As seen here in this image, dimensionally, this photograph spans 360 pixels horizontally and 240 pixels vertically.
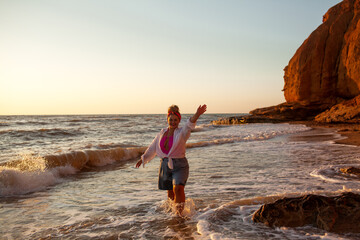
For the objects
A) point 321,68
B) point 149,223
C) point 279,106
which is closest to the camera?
point 149,223

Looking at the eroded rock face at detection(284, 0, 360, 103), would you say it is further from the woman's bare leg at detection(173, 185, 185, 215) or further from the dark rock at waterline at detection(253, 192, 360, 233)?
the woman's bare leg at detection(173, 185, 185, 215)

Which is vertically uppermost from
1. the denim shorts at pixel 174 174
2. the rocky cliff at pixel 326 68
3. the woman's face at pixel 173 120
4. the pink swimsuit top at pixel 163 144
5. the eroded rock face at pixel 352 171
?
the rocky cliff at pixel 326 68

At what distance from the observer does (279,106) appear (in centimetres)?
3597

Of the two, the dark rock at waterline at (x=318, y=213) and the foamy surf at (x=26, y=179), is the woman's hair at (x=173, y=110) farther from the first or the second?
the foamy surf at (x=26, y=179)

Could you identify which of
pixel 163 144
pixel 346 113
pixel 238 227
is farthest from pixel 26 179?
pixel 346 113

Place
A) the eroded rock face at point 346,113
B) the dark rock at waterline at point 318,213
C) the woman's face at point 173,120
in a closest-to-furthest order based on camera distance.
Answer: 1. the dark rock at waterline at point 318,213
2. the woman's face at point 173,120
3. the eroded rock face at point 346,113

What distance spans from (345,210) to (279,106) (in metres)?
34.6

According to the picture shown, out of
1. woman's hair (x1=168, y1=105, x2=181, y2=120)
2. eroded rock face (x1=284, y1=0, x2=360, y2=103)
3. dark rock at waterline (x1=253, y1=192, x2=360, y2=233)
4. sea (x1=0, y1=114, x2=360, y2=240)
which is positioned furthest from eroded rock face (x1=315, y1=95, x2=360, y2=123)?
woman's hair (x1=168, y1=105, x2=181, y2=120)

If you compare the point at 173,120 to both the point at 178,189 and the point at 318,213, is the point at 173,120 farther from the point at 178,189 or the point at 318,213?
the point at 318,213

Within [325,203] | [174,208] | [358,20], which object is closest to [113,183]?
[174,208]

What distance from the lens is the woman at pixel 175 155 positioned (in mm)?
4047

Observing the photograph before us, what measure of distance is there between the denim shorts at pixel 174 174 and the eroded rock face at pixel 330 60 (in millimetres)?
29684

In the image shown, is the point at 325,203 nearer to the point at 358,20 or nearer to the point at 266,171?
the point at 266,171

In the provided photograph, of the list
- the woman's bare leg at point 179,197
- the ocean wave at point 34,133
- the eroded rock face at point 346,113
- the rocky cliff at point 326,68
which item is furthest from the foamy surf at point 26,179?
the rocky cliff at point 326,68
